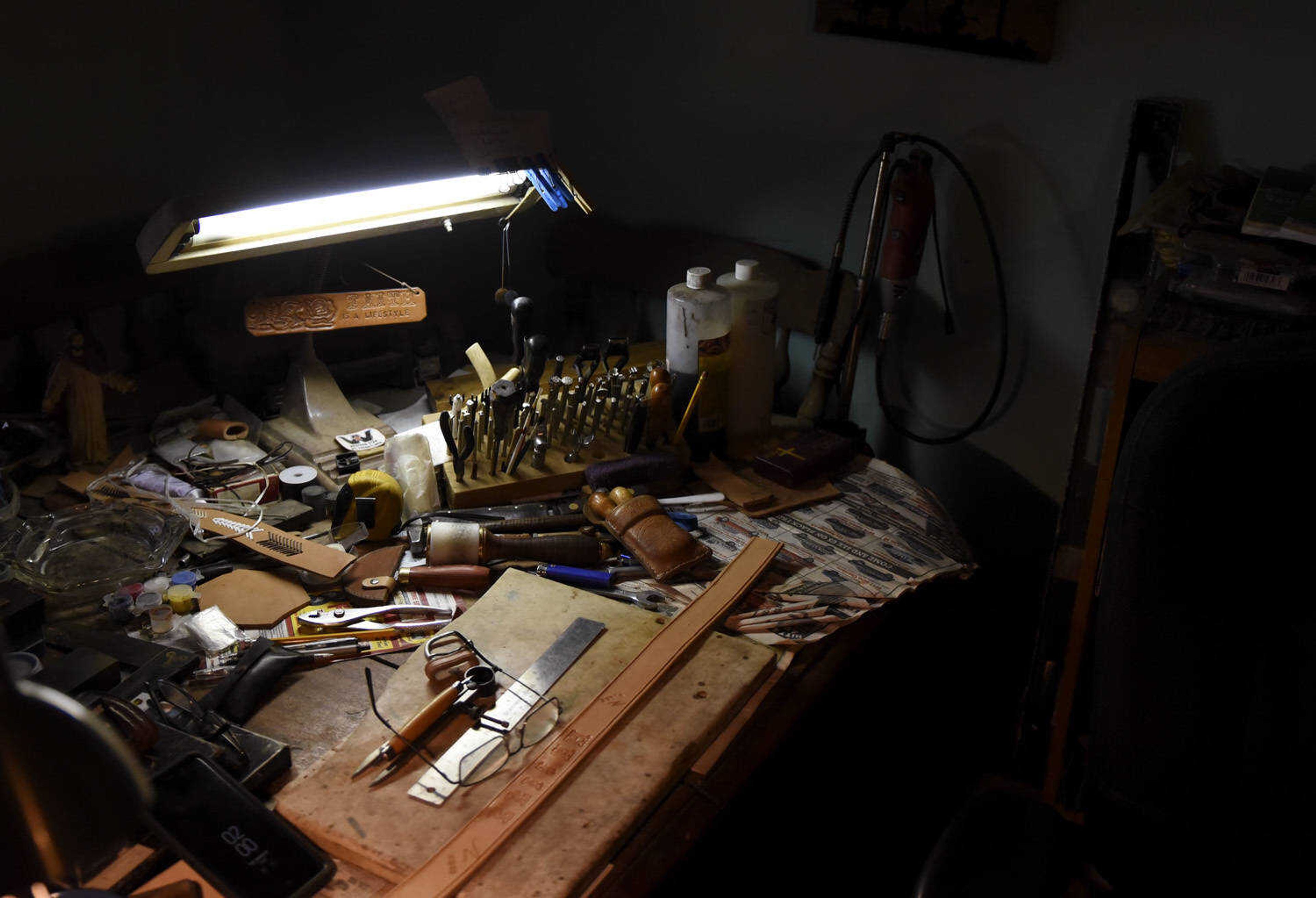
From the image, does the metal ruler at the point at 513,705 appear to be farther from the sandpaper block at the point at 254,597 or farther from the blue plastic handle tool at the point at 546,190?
the blue plastic handle tool at the point at 546,190

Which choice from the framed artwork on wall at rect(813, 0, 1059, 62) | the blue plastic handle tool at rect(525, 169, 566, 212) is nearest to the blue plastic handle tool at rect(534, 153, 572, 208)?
the blue plastic handle tool at rect(525, 169, 566, 212)

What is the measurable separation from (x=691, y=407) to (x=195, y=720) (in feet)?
3.49

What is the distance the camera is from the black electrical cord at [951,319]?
2.13 meters

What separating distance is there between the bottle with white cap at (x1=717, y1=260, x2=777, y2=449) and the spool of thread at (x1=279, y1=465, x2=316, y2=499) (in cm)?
86

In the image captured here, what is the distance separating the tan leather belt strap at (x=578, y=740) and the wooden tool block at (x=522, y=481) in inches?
16.1

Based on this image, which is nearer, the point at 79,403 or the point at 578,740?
the point at 578,740

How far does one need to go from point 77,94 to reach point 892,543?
1883 millimetres

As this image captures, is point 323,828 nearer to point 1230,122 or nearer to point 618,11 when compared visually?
point 1230,122

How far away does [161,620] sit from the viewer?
1.57m

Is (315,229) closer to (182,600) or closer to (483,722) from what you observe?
(182,600)

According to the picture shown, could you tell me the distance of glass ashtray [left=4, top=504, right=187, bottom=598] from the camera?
5.41ft

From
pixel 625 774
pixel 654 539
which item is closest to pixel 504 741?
pixel 625 774

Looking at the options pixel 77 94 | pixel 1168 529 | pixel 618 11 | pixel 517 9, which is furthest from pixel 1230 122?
pixel 77 94

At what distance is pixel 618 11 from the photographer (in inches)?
101
